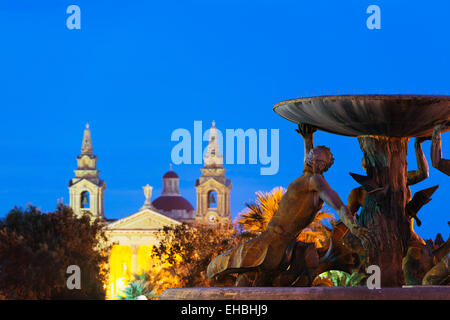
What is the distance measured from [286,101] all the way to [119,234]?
9946 cm

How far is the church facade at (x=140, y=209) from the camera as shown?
110 metres

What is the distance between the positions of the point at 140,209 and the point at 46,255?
73260mm

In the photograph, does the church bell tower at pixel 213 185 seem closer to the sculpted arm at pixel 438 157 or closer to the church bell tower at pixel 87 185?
the church bell tower at pixel 87 185

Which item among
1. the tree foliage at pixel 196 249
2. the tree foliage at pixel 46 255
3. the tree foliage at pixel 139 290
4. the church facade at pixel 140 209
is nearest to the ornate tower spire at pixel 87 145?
the church facade at pixel 140 209

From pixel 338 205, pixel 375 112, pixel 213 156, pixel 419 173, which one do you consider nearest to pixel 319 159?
pixel 338 205

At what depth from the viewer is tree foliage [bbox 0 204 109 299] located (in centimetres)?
4259

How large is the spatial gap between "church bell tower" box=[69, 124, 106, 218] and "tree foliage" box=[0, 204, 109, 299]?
2547 inches

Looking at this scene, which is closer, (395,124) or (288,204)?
(288,204)

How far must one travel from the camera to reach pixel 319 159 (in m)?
12.0

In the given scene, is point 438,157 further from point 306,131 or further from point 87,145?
point 87,145

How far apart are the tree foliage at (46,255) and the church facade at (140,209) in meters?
55.8
